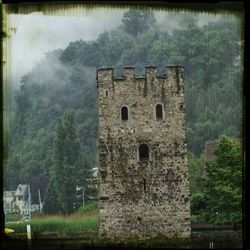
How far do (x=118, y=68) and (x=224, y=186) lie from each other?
238 centimetres

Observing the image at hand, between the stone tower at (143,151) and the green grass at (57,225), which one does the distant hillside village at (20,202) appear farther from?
the stone tower at (143,151)

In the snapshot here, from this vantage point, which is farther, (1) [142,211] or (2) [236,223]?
(1) [142,211]

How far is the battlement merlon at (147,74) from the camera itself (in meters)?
10.4

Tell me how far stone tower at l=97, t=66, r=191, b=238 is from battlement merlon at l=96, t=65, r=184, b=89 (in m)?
0.02

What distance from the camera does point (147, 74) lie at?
11195mm

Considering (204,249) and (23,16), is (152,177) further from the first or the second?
(23,16)

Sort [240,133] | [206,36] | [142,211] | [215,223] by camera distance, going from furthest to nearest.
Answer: [142,211] → [215,223] → [206,36] → [240,133]

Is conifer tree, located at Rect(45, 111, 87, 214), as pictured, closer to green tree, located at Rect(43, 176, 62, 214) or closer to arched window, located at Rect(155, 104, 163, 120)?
green tree, located at Rect(43, 176, 62, 214)

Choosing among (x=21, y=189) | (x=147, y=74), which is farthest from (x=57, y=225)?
(x=147, y=74)

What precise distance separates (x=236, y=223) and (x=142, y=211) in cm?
218

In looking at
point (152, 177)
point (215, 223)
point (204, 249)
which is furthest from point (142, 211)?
point (204, 249)

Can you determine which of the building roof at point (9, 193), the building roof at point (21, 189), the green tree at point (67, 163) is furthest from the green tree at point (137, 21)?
the building roof at point (9, 193)

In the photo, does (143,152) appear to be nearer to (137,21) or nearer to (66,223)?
(66,223)

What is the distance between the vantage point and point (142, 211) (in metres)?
11.0
